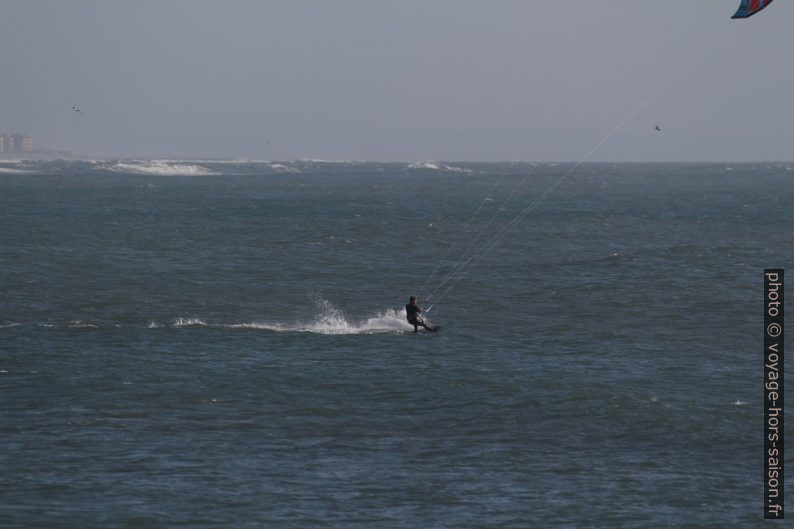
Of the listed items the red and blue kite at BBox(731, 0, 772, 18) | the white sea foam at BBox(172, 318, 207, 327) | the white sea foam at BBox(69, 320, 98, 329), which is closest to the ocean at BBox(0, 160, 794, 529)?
the white sea foam at BBox(172, 318, 207, 327)

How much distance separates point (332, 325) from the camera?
41906mm

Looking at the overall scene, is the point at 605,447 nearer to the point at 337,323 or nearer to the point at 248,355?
the point at 248,355

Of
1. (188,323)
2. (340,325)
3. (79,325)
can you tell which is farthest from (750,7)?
(79,325)

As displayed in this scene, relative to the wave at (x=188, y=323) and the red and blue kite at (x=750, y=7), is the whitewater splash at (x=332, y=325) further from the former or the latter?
the red and blue kite at (x=750, y=7)

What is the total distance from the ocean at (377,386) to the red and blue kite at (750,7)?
30.3 feet

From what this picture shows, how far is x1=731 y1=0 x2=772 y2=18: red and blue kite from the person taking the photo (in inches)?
1040

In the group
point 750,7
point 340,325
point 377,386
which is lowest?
point 377,386

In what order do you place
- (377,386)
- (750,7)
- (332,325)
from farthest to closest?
1. (332,325)
2. (377,386)
3. (750,7)

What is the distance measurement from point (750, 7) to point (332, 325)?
1958 cm

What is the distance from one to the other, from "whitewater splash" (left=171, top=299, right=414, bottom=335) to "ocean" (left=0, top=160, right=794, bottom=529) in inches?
7.9

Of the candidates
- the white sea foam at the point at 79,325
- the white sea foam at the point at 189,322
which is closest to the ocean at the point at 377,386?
the white sea foam at the point at 189,322

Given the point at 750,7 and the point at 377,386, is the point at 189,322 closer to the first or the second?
the point at 377,386

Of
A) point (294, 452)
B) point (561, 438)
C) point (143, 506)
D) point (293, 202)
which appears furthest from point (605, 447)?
point (293, 202)

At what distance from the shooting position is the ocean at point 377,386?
2277cm
